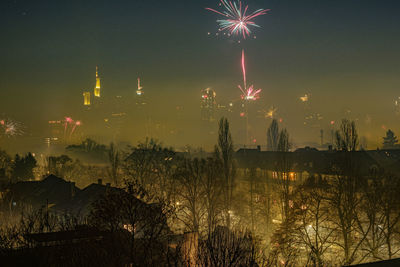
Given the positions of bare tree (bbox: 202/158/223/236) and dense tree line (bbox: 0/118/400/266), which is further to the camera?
bare tree (bbox: 202/158/223/236)

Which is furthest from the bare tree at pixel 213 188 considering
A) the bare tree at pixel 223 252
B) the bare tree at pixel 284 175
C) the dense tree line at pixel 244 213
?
the bare tree at pixel 223 252

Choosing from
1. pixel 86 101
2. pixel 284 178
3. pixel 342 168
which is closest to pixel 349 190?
pixel 342 168

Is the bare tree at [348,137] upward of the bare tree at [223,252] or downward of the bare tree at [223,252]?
upward

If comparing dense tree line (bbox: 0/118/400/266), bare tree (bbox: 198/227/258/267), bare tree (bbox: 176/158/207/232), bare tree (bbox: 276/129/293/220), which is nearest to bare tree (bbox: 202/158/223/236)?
dense tree line (bbox: 0/118/400/266)

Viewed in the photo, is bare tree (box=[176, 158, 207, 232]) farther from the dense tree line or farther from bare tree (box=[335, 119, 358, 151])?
bare tree (box=[335, 119, 358, 151])

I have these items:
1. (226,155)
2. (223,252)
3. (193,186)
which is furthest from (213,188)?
(223,252)

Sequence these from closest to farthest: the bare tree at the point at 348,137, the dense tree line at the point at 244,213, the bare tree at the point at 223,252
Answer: the bare tree at the point at 223,252
the dense tree line at the point at 244,213
the bare tree at the point at 348,137

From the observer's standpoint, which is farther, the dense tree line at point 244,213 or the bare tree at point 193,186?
the bare tree at point 193,186

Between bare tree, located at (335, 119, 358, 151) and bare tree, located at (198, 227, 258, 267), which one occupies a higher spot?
bare tree, located at (335, 119, 358, 151)

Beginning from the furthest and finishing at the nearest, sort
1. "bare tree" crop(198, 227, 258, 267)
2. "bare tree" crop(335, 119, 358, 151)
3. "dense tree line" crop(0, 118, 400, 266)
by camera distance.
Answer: "bare tree" crop(335, 119, 358, 151) < "dense tree line" crop(0, 118, 400, 266) < "bare tree" crop(198, 227, 258, 267)

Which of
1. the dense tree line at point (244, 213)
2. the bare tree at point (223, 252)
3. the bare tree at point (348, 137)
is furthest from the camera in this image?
the bare tree at point (348, 137)

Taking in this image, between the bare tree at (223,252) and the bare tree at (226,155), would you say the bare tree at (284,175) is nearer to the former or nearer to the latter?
the bare tree at (226,155)

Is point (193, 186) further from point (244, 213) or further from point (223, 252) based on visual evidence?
point (223, 252)

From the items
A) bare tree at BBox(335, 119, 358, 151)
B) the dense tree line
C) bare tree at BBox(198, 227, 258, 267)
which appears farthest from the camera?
bare tree at BBox(335, 119, 358, 151)
